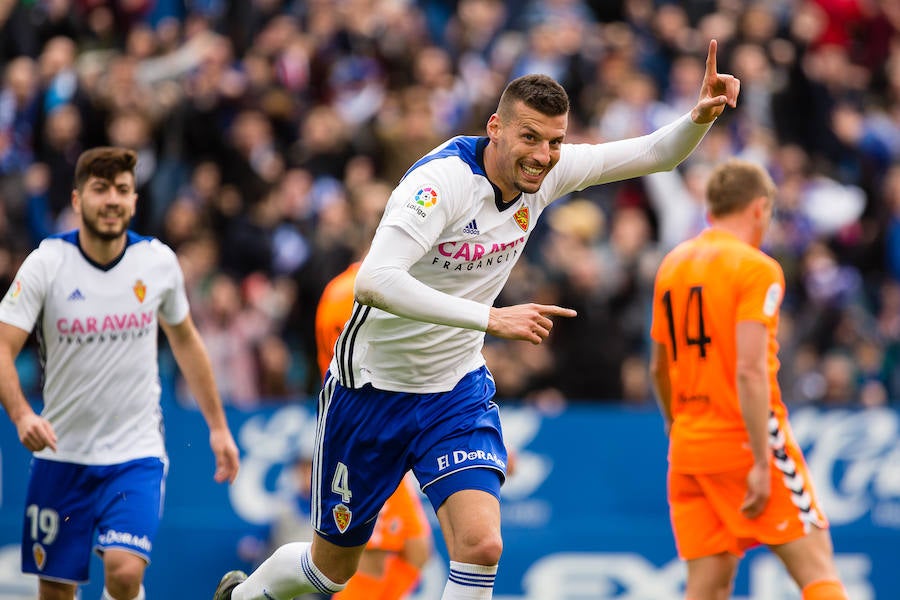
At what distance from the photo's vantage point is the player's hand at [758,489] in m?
7.14

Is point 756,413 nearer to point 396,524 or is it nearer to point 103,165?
point 396,524

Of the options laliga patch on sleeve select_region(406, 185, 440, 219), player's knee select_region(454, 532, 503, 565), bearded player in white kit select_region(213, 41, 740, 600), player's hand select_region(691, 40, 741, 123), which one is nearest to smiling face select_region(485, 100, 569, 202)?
bearded player in white kit select_region(213, 41, 740, 600)

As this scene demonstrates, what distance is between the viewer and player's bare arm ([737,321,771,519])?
7.14 meters

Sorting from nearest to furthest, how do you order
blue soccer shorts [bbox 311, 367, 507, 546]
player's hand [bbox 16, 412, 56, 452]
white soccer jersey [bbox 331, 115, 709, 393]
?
white soccer jersey [bbox 331, 115, 709, 393] → blue soccer shorts [bbox 311, 367, 507, 546] → player's hand [bbox 16, 412, 56, 452]

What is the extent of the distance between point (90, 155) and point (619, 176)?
2.90 meters

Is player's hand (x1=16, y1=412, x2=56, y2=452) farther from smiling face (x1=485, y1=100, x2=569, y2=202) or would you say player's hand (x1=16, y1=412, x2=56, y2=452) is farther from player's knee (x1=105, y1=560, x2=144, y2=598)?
smiling face (x1=485, y1=100, x2=569, y2=202)

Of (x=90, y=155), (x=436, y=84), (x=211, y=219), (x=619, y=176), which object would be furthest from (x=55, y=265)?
(x=436, y=84)

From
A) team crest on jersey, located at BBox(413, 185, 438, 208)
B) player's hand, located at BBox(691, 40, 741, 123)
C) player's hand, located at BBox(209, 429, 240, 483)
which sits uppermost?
player's hand, located at BBox(691, 40, 741, 123)

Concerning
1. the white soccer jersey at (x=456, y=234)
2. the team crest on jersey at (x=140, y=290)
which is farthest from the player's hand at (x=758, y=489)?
the team crest on jersey at (x=140, y=290)

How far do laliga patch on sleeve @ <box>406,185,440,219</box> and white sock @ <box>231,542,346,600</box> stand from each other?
1.85 m

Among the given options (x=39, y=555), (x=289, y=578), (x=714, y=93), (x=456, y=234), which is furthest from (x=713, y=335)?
(x=39, y=555)

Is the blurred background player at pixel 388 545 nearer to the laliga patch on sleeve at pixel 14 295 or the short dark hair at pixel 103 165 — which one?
the short dark hair at pixel 103 165

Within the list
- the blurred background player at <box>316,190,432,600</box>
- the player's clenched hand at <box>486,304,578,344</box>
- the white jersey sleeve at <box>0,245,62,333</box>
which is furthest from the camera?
the blurred background player at <box>316,190,432,600</box>

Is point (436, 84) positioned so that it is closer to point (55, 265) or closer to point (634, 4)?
point (634, 4)
